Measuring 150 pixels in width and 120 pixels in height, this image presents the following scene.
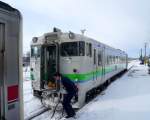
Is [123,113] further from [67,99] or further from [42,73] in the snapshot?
[42,73]

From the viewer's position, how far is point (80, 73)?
908 cm

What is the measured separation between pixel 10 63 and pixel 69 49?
532cm

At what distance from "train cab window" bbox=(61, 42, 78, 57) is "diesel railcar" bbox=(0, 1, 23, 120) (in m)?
4.98

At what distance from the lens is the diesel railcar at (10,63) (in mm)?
3951

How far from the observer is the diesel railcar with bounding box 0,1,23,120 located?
3951 millimetres

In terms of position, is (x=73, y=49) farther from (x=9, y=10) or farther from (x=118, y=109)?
(x=9, y=10)

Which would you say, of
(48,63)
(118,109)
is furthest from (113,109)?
(48,63)

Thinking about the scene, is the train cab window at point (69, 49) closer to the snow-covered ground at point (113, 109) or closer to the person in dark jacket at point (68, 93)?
the person in dark jacket at point (68, 93)

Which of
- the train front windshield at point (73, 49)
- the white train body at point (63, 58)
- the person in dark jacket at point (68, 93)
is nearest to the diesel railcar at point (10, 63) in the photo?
the person in dark jacket at point (68, 93)

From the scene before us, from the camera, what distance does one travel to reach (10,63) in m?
4.10

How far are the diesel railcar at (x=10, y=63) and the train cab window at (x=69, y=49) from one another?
498 cm

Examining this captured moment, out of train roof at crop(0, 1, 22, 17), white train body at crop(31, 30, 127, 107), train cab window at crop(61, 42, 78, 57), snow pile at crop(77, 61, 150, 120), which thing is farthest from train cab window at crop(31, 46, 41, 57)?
train roof at crop(0, 1, 22, 17)

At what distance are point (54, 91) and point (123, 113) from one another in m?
2.50

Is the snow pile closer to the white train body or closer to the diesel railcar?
the white train body
